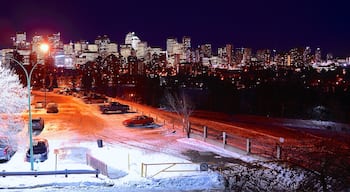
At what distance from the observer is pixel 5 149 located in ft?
86.1

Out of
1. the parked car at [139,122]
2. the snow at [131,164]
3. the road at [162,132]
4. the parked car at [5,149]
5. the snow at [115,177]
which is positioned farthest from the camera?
the parked car at [139,122]

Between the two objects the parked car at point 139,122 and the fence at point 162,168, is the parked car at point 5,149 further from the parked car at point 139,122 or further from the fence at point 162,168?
the parked car at point 139,122

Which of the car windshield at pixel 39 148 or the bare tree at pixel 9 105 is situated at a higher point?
the bare tree at pixel 9 105

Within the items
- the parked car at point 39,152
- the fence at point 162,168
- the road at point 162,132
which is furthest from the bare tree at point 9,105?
the fence at point 162,168

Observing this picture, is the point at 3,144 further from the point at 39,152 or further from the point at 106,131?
the point at 106,131

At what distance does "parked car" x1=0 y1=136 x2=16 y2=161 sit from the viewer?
2605cm

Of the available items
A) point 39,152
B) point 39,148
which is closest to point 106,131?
point 39,148

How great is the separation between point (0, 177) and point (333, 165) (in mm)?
15760

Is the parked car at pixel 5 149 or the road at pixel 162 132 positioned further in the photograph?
the road at pixel 162 132

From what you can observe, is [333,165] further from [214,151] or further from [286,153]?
[214,151]

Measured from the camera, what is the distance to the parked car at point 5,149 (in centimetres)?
2605

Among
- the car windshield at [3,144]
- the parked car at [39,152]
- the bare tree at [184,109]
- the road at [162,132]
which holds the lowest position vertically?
the road at [162,132]

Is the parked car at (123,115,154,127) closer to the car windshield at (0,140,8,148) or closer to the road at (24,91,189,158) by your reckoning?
the road at (24,91,189,158)

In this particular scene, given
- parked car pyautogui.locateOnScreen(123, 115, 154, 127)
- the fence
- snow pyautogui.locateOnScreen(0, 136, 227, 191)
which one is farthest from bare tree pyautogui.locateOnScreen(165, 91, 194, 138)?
the fence
